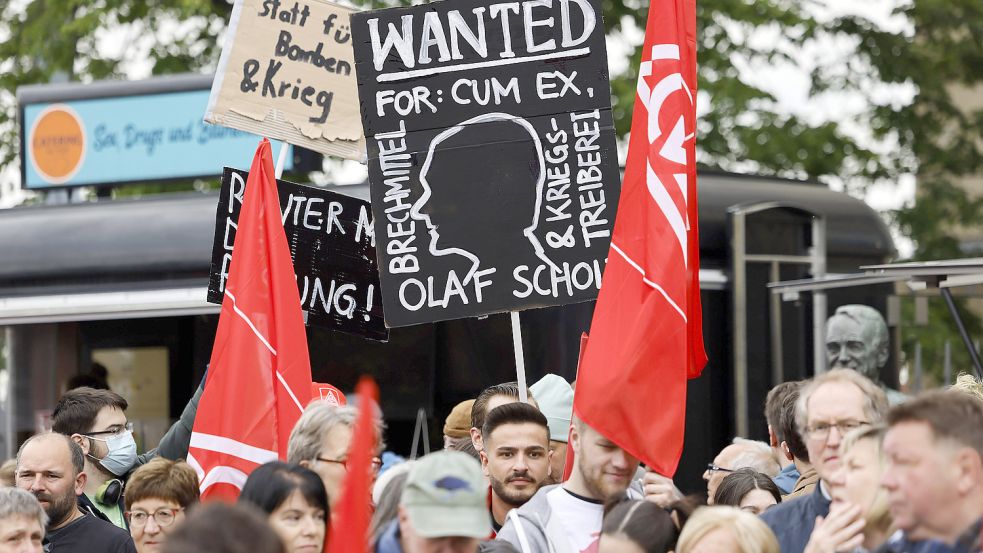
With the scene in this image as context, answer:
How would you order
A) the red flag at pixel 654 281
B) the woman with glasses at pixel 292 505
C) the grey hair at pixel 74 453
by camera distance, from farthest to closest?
1. the grey hair at pixel 74 453
2. the red flag at pixel 654 281
3. the woman with glasses at pixel 292 505

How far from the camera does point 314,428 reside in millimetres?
4961

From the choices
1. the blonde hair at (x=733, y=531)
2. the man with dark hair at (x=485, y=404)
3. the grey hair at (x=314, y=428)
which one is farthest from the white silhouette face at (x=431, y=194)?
the blonde hair at (x=733, y=531)

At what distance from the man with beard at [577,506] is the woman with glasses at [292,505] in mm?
727

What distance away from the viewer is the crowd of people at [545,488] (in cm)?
355

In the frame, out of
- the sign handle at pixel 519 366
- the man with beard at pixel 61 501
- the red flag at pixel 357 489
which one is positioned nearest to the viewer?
the red flag at pixel 357 489

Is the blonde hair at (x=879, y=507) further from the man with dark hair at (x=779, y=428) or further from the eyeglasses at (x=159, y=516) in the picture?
the eyeglasses at (x=159, y=516)

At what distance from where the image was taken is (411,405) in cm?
955

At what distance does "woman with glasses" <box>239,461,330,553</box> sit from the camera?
429 cm

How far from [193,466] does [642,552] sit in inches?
92.8

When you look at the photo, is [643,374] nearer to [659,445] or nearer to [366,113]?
[659,445]

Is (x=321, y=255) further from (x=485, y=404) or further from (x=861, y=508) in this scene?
(x=861, y=508)

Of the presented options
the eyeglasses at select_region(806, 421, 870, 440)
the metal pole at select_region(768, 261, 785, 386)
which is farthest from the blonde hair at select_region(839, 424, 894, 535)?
the metal pole at select_region(768, 261, 785, 386)

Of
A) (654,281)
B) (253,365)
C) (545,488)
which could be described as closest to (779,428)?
(654,281)

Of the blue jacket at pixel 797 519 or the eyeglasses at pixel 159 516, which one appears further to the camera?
the eyeglasses at pixel 159 516
